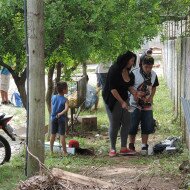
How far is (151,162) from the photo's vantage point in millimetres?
7789

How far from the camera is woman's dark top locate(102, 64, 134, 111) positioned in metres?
8.31

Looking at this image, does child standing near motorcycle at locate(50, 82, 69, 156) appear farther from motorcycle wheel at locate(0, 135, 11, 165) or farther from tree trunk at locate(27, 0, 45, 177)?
tree trunk at locate(27, 0, 45, 177)

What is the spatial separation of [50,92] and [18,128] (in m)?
2.18

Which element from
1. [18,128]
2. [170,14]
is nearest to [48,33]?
[170,14]

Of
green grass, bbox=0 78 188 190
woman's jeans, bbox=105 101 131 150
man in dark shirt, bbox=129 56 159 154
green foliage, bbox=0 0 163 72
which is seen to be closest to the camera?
green grass, bbox=0 78 188 190

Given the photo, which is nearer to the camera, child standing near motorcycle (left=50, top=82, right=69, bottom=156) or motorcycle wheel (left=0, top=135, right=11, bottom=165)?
motorcycle wheel (left=0, top=135, right=11, bottom=165)

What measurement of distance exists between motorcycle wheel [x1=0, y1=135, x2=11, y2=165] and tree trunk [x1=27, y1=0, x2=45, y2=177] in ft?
7.17

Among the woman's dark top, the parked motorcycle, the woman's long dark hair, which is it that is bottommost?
the parked motorcycle

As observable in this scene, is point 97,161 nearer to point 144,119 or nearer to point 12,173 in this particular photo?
point 144,119

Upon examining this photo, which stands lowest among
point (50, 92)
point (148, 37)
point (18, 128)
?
point (18, 128)

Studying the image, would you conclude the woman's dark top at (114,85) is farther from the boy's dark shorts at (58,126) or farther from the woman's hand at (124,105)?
the boy's dark shorts at (58,126)

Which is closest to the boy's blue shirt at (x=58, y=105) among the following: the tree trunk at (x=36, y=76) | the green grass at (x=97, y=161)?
the green grass at (x=97, y=161)

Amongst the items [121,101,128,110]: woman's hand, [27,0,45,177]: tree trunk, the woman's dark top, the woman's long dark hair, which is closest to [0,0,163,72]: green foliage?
the woman's long dark hair

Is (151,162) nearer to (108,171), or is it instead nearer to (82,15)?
(108,171)
